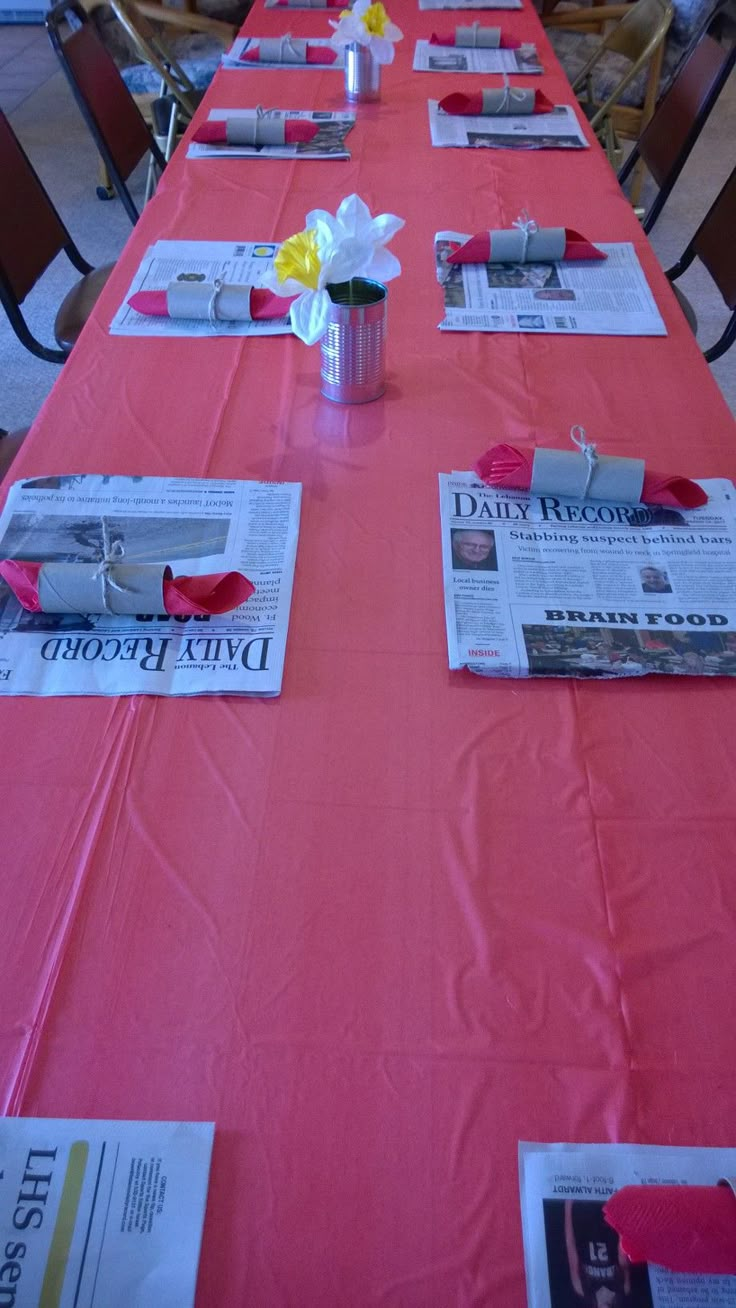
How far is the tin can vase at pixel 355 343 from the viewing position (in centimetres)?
101

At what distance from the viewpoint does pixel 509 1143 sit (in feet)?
1.77

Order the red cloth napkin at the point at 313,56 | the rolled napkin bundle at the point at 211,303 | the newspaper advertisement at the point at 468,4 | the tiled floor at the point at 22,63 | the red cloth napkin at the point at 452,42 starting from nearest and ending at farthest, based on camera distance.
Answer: the rolled napkin bundle at the point at 211,303 → the red cloth napkin at the point at 313,56 → the red cloth napkin at the point at 452,42 → the newspaper advertisement at the point at 468,4 → the tiled floor at the point at 22,63

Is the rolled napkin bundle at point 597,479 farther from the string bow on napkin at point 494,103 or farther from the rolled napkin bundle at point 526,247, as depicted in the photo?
the string bow on napkin at point 494,103

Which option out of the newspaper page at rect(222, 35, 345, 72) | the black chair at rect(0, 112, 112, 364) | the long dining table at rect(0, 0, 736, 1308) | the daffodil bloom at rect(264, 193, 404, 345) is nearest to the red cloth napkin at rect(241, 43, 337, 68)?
the newspaper page at rect(222, 35, 345, 72)

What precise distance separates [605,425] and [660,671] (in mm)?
399

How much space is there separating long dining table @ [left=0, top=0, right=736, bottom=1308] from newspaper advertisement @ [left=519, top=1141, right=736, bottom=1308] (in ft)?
0.03

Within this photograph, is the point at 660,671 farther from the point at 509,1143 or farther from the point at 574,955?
the point at 509,1143

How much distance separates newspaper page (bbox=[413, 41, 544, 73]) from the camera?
2057mm

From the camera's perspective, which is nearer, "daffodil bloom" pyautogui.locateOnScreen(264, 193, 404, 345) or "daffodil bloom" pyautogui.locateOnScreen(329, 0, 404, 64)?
"daffodil bloom" pyautogui.locateOnScreen(264, 193, 404, 345)

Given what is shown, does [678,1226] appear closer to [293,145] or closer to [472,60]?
[293,145]

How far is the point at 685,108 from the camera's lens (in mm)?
1881

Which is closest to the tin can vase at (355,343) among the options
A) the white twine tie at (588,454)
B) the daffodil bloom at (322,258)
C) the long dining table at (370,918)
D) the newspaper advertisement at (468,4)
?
the daffodil bloom at (322,258)

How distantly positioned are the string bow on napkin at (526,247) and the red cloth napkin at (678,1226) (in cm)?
121

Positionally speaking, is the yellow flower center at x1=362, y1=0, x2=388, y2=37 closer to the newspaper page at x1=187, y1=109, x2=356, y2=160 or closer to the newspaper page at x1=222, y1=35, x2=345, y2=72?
the newspaper page at x1=187, y1=109, x2=356, y2=160
